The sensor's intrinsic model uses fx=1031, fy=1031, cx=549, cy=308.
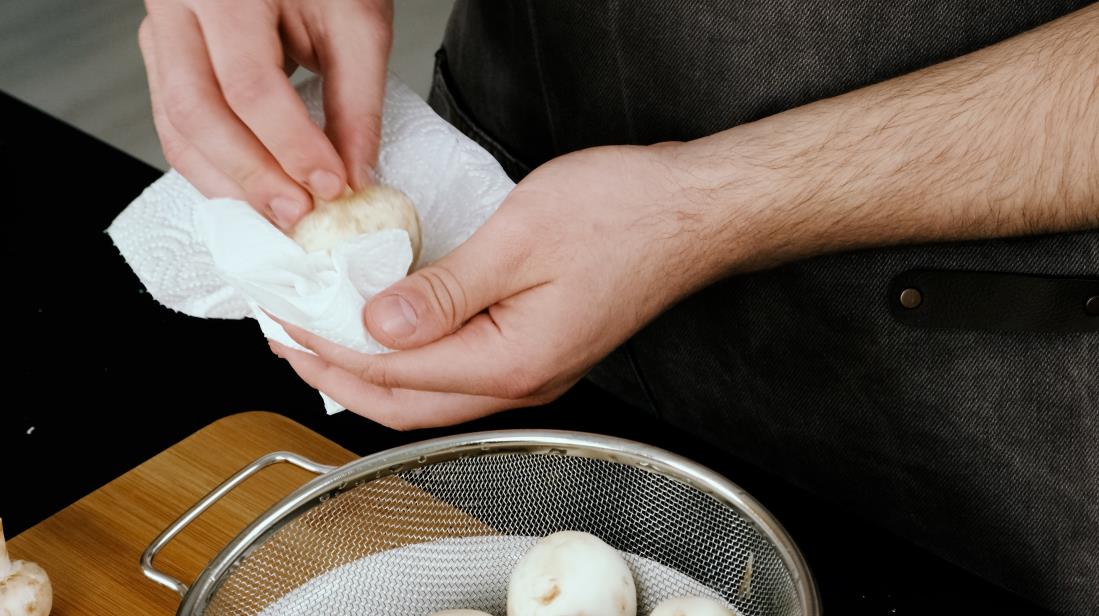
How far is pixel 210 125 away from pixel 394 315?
0.21m

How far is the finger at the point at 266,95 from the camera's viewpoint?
0.65m

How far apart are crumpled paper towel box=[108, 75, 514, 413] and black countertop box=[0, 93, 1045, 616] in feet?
0.54

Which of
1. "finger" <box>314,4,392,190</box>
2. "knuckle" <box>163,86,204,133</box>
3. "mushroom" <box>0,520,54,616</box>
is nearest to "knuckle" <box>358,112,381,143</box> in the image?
"finger" <box>314,4,392,190</box>

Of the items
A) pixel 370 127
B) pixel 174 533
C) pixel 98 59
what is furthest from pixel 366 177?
pixel 98 59

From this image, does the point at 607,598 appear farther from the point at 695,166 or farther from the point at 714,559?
the point at 695,166

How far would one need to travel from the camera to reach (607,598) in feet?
1.89

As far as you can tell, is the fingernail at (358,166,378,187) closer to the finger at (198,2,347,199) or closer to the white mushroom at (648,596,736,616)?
the finger at (198,2,347,199)

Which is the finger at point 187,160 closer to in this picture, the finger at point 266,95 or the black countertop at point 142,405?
the finger at point 266,95

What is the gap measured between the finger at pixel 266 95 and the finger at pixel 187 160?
0.05m

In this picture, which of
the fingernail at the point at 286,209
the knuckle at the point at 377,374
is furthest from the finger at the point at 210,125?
the knuckle at the point at 377,374

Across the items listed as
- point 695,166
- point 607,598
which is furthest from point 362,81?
point 607,598

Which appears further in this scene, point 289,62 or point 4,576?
point 289,62

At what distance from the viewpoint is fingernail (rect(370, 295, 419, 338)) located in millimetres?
563

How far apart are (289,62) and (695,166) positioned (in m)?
0.33
